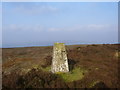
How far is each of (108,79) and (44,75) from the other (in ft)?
13.6

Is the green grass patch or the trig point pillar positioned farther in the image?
the trig point pillar

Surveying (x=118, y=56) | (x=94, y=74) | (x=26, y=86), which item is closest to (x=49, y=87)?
(x=26, y=86)

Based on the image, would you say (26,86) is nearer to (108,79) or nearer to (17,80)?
(17,80)

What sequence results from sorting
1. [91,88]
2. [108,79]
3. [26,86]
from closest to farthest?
[91,88] < [26,86] < [108,79]

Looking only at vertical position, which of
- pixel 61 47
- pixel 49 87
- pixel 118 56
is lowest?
pixel 49 87

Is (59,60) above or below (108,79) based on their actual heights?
above

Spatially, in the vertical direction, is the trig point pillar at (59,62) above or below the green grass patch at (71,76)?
above

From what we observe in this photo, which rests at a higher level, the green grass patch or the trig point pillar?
the trig point pillar

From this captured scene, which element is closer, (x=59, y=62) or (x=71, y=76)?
(x=71, y=76)

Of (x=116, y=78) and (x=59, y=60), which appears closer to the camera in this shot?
(x=116, y=78)

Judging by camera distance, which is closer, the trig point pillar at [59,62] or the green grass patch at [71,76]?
the green grass patch at [71,76]

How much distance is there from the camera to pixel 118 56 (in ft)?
46.3

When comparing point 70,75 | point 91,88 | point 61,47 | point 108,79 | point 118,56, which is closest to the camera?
point 91,88

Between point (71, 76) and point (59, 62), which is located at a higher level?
point (59, 62)
